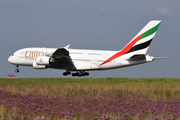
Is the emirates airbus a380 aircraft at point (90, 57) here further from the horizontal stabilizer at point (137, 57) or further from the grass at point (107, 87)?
the grass at point (107, 87)

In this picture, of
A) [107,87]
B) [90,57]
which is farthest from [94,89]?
[90,57]

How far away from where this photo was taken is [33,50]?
138 feet

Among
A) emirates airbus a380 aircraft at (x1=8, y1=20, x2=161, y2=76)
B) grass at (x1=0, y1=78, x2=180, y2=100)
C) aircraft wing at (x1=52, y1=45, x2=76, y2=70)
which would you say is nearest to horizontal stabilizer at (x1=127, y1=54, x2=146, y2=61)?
emirates airbus a380 aircraft at (x1=8, y1=20, x2=161, y2=76)

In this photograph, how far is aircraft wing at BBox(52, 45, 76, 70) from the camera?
38.8 m

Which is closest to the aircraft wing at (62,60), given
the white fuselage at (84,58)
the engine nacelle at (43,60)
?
the white fuselage at (84,58)

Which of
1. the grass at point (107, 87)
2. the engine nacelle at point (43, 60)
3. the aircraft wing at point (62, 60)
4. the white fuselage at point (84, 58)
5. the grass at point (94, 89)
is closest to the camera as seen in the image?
the grass at point (94, 89)

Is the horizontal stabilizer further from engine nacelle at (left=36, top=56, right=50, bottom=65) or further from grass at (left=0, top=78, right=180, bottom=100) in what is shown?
engine nacelle at (left=36, top=56, right=50, bottom=65)

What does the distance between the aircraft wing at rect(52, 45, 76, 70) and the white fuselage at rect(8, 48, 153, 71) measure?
483 mm

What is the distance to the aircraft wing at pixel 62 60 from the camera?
127 ft

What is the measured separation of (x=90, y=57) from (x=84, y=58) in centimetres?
95

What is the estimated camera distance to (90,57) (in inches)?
1567

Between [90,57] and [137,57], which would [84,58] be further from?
[137,57]

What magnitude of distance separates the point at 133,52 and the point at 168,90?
16.8 metres

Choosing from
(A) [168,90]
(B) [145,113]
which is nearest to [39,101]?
(B) [145,113]
